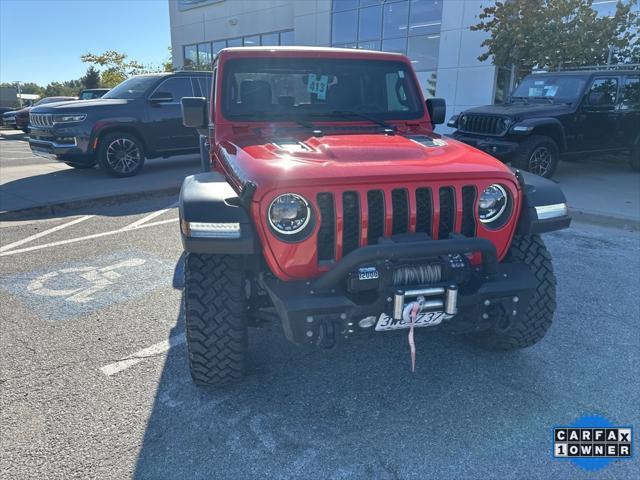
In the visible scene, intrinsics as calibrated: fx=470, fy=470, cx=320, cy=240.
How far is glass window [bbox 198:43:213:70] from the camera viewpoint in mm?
23014

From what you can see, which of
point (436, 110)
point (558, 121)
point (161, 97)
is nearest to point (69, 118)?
point (161, 97)

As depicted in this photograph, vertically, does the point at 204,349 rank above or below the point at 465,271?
below

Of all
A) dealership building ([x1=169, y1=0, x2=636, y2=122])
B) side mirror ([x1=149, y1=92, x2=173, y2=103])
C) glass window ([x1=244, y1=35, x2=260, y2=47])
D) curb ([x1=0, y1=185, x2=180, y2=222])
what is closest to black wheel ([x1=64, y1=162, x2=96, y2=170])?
side mirror ([x1=149, y1=92, x2=173, y2=103])

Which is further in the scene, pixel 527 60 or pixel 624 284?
pixel 527 60

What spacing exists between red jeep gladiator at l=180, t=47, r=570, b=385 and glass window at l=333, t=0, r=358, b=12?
1540cm

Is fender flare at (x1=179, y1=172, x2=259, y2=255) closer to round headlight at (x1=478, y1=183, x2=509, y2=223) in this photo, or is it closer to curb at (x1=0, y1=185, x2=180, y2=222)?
round headlight at (x1=478, y1=183, x2=509, y2=223)

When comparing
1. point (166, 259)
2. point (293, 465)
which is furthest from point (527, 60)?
point (293, 465)

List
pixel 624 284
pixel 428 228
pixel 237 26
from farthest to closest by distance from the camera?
pixel 237 26 → pixel 624 284 → pixel 428 228

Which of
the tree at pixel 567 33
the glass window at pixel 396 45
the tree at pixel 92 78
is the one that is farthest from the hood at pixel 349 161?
the tree at pixel 92 78

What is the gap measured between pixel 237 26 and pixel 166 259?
63.0 feet

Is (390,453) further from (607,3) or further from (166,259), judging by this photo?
(607,3)

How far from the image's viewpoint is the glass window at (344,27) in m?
16.5

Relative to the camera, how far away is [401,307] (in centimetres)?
216

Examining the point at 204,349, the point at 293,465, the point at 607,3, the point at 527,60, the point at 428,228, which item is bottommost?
the point at 293,465
